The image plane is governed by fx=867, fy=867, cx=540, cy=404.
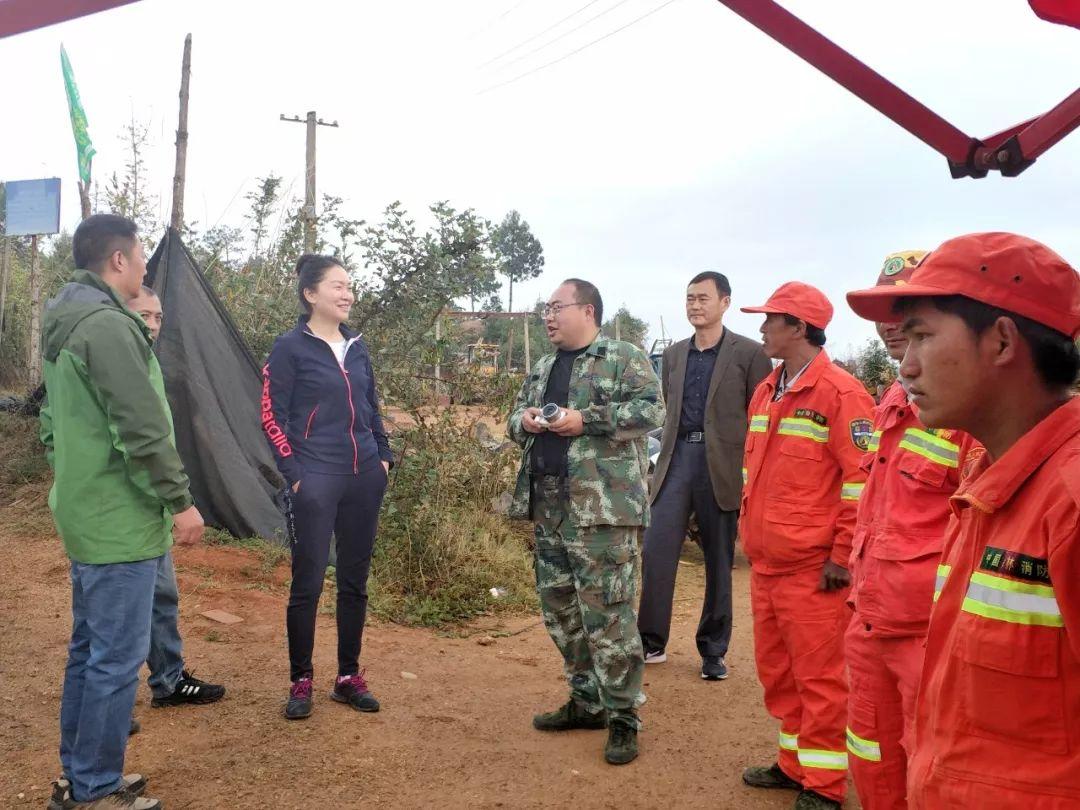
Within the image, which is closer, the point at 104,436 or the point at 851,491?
the point at 104,436

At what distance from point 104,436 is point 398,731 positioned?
1954mm

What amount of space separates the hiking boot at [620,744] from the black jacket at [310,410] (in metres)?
1.69

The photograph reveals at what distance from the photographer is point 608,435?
3855 millimetres

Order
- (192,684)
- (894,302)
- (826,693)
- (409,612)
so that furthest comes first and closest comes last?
(409,612), (192,684), (826,693), (894,302)

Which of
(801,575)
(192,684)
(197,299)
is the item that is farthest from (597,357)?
(197,299)

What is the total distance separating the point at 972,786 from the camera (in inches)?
55.5

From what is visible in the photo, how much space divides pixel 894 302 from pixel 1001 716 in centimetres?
75

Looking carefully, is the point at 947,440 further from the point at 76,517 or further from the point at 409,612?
the point at 409,612

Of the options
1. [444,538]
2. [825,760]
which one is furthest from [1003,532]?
[444,538]

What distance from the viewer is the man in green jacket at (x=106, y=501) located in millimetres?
2951

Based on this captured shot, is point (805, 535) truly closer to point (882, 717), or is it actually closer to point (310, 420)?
point (882, 717)

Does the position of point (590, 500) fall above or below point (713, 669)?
above

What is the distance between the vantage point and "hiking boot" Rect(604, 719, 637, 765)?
148 inches

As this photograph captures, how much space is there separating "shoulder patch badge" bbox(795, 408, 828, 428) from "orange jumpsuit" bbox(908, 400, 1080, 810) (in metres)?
1.94
